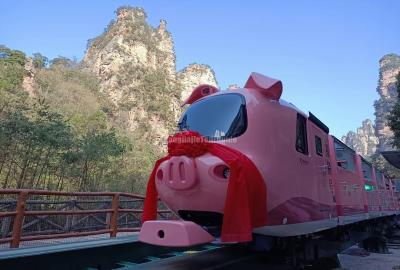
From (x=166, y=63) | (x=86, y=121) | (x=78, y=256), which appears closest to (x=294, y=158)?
(x=78, y=256)

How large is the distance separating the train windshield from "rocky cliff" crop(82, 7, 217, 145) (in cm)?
5349

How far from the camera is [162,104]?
212ft

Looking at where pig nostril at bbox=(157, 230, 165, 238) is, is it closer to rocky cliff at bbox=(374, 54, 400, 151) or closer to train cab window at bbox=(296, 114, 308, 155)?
train cab window at bbox=(296, 114, 308, 155)

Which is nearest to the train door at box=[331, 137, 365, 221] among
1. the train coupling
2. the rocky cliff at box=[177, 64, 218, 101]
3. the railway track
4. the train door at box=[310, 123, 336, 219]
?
the train door at box=[310, 123, 336, 219]

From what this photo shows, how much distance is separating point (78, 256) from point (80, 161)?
13774 millimetres

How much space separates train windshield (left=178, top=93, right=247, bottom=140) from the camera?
4211mm

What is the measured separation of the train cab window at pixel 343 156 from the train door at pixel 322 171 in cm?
89

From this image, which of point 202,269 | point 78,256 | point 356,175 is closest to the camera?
point 78,256

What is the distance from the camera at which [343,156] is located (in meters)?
7.80

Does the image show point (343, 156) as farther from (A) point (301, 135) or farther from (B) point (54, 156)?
(B) point (54, 156)

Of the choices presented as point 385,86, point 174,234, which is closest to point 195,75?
point 385,86

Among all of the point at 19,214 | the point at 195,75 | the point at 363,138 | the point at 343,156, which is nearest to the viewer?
the point at 19,214

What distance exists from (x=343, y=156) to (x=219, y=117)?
4.44 meters

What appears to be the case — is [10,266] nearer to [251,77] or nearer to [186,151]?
[186,151]
